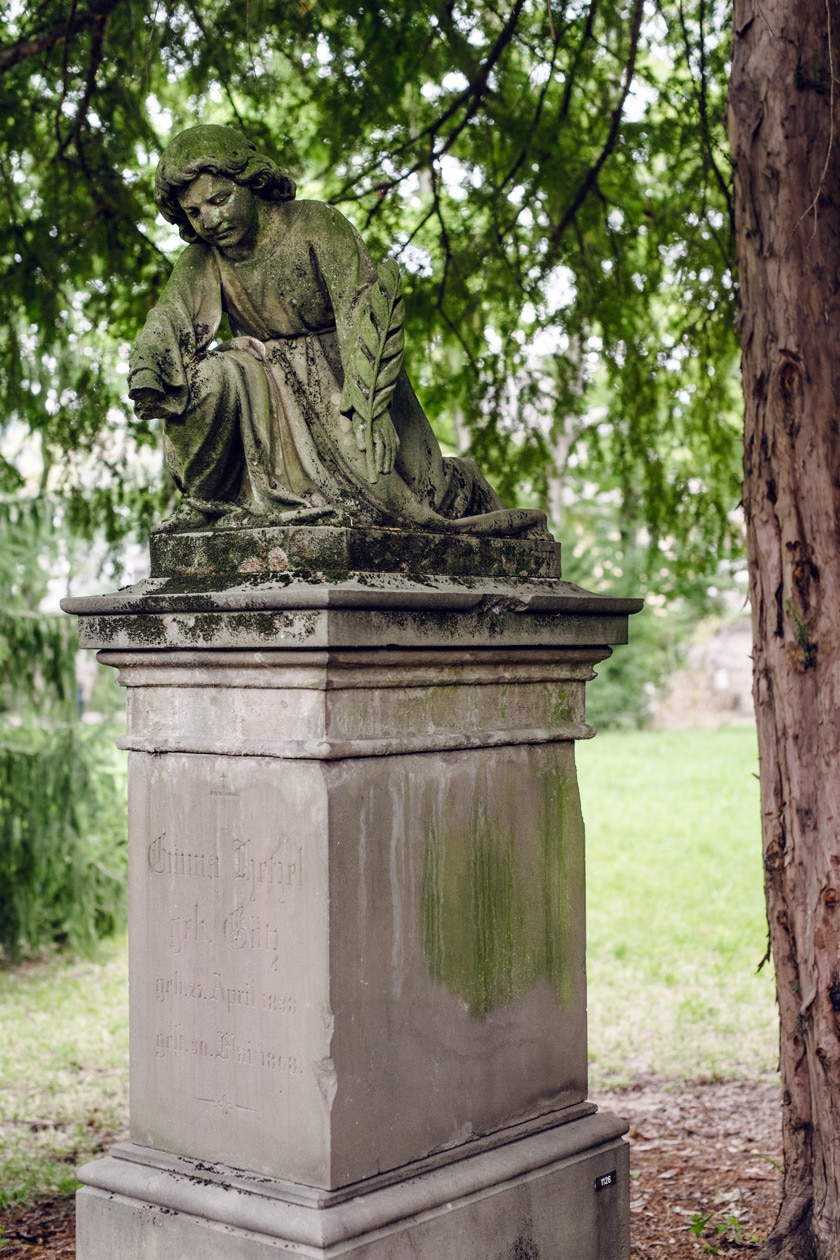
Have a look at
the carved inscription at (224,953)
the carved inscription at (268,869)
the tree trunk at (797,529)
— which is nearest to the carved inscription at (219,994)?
the carved inscription at (224,953)

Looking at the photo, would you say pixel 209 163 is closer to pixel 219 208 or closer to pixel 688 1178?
pixel 219 208

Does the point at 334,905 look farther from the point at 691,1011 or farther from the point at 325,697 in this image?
the point at 691,1011

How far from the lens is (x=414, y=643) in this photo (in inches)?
130

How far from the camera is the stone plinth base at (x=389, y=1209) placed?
10.3ft

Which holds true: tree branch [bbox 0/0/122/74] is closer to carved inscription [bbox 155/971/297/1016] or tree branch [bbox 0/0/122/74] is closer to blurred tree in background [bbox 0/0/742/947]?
blurred tree in background [bbox 0/0/742/947]

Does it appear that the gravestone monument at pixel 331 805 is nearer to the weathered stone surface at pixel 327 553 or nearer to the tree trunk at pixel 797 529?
the weathered stone surface at pixel 327 553

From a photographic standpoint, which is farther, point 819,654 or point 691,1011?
point 691,1011

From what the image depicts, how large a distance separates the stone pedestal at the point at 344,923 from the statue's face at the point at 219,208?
814 mm

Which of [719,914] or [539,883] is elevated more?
[539,883]

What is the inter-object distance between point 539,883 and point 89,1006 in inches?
216

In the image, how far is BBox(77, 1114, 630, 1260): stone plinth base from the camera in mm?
3146

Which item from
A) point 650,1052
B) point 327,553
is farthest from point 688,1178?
point 327,553

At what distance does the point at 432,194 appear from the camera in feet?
21.5

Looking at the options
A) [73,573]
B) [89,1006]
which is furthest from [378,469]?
[73,573]
